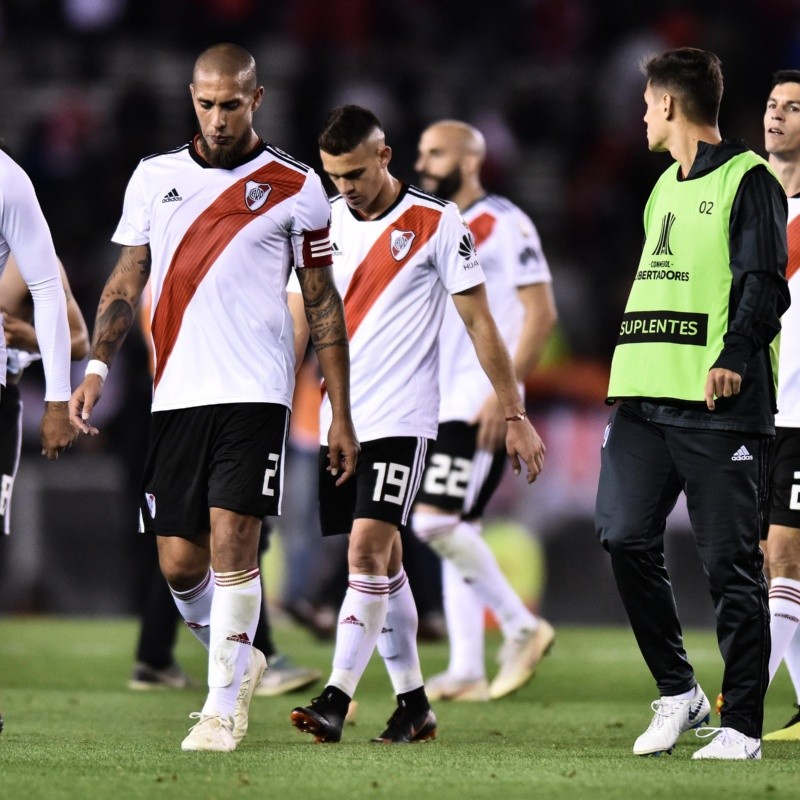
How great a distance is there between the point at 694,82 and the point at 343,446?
71.2 inches

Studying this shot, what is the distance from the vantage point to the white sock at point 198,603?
617cm

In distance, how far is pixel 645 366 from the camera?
5.75m

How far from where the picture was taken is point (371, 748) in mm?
6039

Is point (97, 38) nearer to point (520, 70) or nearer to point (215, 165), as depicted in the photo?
point (520, 70)

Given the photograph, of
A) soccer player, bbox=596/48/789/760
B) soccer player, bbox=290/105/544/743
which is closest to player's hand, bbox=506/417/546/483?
soccer player, bbox=290/105/544/743

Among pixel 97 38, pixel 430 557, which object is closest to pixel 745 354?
pixel 430 557

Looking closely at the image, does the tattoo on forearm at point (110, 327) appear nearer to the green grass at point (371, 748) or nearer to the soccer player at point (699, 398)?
the green grass at point (371, 748)

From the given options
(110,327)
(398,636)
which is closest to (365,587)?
(398,636)

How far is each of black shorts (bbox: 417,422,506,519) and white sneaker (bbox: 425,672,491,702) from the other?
2.87 ft

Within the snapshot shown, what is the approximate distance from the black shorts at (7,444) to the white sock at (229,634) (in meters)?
1.49

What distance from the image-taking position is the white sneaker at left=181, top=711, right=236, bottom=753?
5.63 m

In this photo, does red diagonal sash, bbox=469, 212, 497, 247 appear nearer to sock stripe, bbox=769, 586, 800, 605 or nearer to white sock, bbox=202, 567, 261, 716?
sock stripe, bbox=769, 586, 800, 605

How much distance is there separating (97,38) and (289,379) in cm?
1273

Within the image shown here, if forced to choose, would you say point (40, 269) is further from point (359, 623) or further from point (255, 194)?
point (359, 623)
